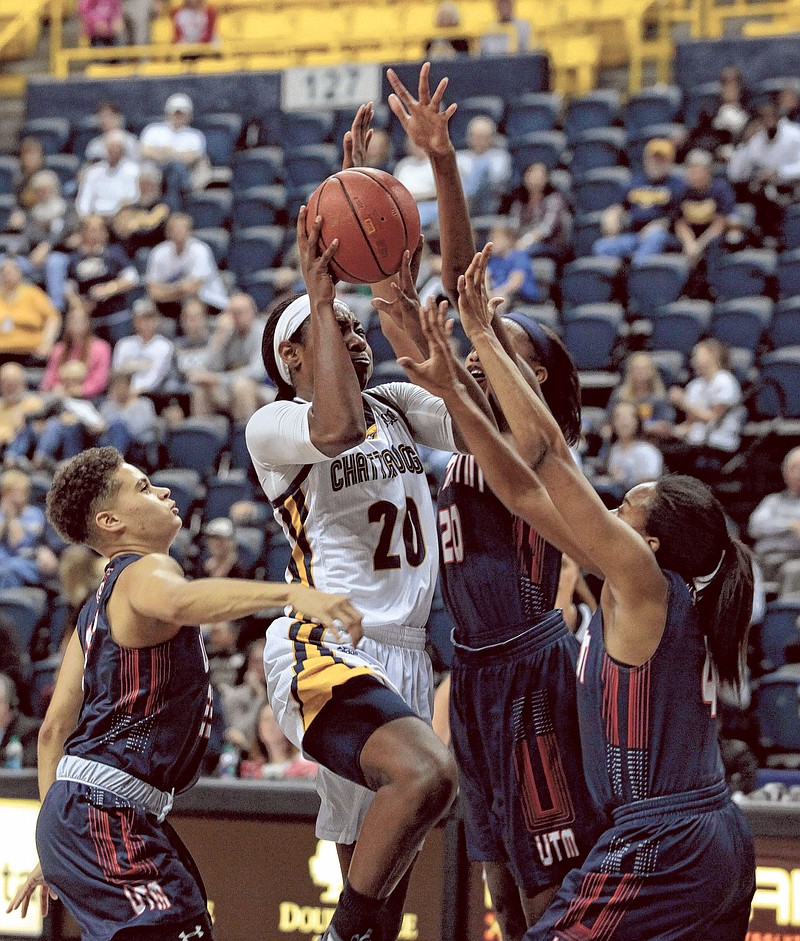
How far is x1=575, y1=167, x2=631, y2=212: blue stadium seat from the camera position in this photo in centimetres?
1252

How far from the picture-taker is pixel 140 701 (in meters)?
3.97

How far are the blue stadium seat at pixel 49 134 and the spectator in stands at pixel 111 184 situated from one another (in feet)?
5.01

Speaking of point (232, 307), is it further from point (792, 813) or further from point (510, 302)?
point (792, 813)

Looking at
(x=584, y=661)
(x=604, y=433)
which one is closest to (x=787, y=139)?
(x=604, y=433)

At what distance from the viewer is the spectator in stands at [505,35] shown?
49.3ft

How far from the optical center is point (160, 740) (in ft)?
13.1

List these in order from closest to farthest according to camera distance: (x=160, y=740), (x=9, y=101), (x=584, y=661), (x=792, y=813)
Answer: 1. (x=584, y=661)
2. (x=160, y=740)
3. (x=792, y=813)
4. (x=9, y=101)

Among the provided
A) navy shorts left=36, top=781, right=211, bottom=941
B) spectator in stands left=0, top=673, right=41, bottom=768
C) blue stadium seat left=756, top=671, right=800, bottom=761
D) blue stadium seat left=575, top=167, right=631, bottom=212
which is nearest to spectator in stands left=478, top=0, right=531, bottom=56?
blue stadium seat left=575, top=167, right=631, bottom=212

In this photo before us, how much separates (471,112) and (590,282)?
130 inches

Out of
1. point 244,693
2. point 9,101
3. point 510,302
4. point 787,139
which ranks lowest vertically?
point 244,693

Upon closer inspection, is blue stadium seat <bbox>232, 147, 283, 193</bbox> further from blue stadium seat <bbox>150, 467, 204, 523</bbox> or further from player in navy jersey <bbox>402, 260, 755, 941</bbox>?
player in navy jersey <bbox>402, 260, 755, 941</bbox>

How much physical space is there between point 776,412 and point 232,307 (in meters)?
4.26

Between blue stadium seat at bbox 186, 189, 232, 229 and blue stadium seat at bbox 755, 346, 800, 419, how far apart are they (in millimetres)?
6071

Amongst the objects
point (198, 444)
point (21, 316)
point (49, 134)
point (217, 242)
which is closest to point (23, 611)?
point (198, 444)
